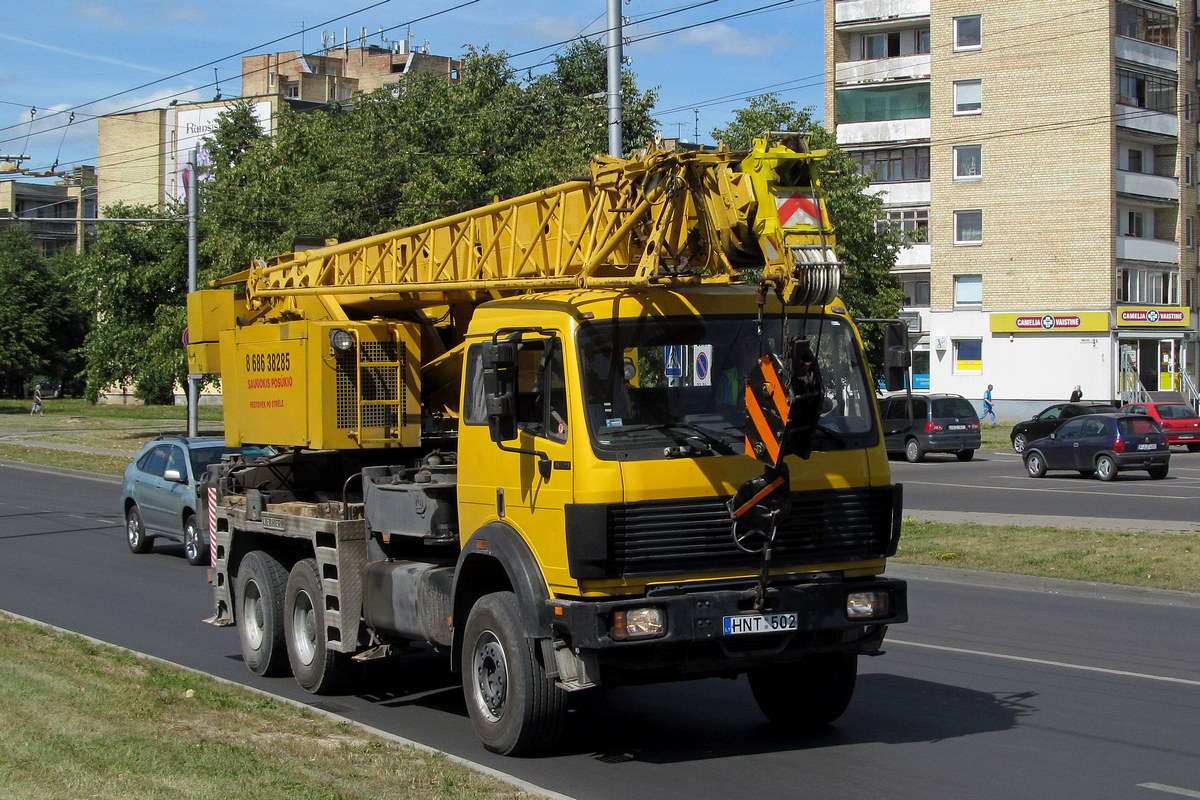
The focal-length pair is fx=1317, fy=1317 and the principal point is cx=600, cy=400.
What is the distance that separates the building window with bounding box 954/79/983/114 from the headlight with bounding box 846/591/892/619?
2128 inches

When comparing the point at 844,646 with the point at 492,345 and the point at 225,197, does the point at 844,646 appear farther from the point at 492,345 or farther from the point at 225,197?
the point at 225,197

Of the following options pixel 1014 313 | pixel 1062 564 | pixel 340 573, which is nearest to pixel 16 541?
pixel 340 573

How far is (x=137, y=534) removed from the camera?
19.0 m

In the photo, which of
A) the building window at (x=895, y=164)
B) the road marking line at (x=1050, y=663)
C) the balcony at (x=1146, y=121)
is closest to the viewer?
the road marking line at (x=1050, y=663)

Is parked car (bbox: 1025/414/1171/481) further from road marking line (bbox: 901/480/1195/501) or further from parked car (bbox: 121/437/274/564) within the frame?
parked car (bbox: 121/437/274/564)

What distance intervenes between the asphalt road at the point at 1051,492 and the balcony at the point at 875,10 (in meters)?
30.8

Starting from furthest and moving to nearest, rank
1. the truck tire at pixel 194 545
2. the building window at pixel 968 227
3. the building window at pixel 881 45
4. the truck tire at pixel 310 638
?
the building window at pixel 881 45 < the building window at pixel 968 227 < the truck tire at pixel 194 545 < the truck tire at pixel 310 638

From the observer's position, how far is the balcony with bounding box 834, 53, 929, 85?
60.3 m

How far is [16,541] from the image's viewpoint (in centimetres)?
1995

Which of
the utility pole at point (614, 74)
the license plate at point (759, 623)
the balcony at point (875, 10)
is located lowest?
the license plate at point (759, 623)

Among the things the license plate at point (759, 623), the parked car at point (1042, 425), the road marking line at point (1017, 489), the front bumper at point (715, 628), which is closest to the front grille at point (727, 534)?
the front bumper at point (715, 628)

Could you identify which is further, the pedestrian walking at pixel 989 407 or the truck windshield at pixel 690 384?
the pedestrian walking at pixel 989 407

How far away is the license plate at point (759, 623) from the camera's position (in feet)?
22.9

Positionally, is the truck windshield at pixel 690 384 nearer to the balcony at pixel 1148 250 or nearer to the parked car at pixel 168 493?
the parked car at pixel 168 493
